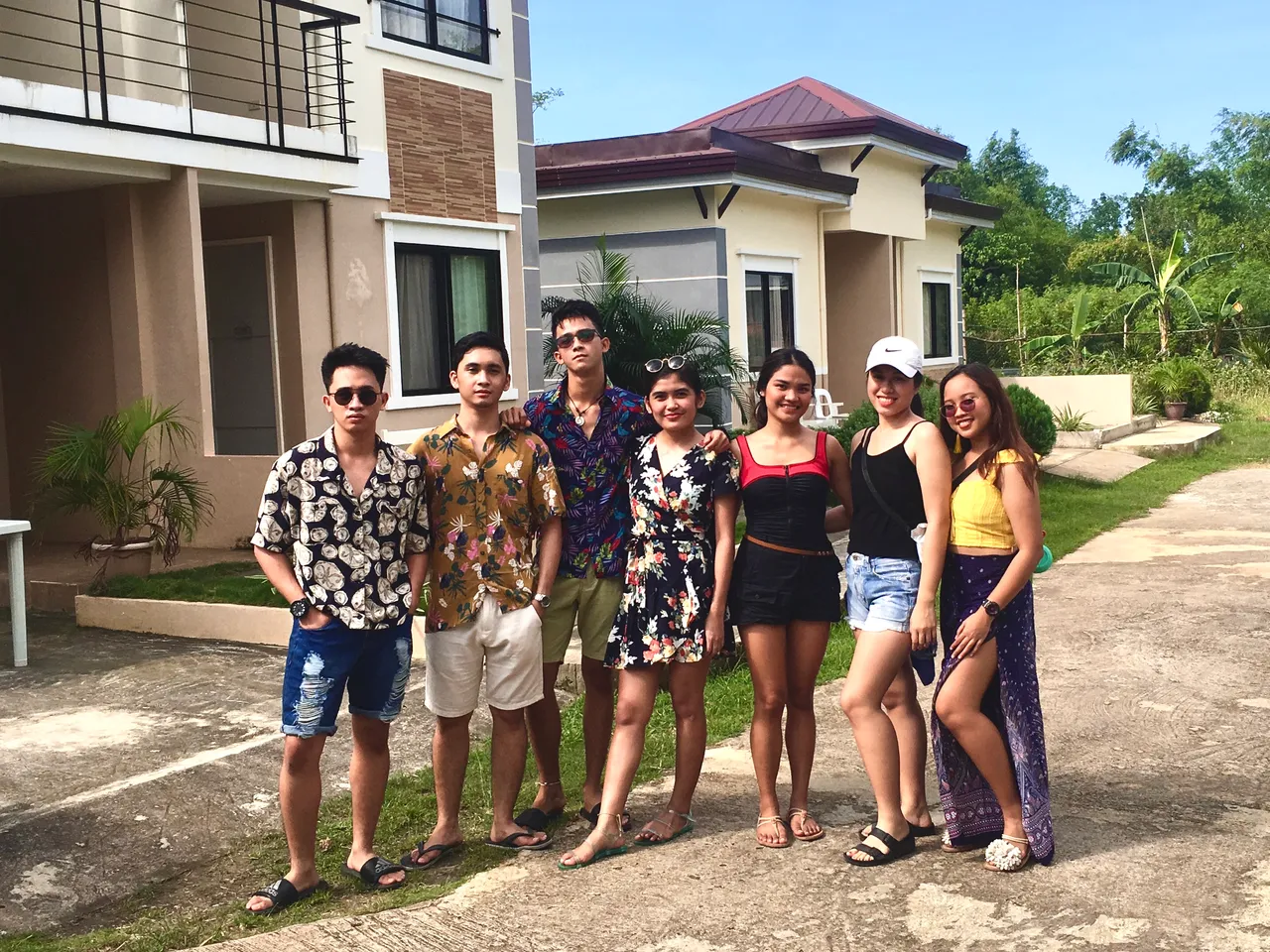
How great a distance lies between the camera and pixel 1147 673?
306 inches

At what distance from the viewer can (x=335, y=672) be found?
4.80 metres

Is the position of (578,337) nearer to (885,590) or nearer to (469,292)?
(885,590)

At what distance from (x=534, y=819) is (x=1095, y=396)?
2068cm

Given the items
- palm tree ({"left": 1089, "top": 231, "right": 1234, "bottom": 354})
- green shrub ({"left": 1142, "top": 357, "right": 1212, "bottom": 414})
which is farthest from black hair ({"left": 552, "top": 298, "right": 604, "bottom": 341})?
palm tree ({"left": 1089, "top": 231, "right": 1234, "bottom": 354})

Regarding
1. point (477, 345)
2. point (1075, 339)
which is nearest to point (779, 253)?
point (1075, 339)

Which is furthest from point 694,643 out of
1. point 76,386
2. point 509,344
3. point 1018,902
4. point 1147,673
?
point 509,344

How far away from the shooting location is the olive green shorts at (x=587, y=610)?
5332mm

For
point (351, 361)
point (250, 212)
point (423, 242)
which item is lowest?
point (351, 361)

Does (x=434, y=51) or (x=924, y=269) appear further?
(x=924, y=269)

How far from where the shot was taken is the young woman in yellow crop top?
4766mm

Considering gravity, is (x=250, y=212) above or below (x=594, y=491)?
above

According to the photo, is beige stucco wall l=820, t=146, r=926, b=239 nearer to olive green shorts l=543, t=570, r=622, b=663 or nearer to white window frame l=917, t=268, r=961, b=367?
white window frame l=917, t=268, r=961, b=367

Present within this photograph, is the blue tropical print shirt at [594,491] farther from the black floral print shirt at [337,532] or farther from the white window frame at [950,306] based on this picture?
the white window frame at [950,306]

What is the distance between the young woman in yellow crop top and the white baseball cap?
15cm
